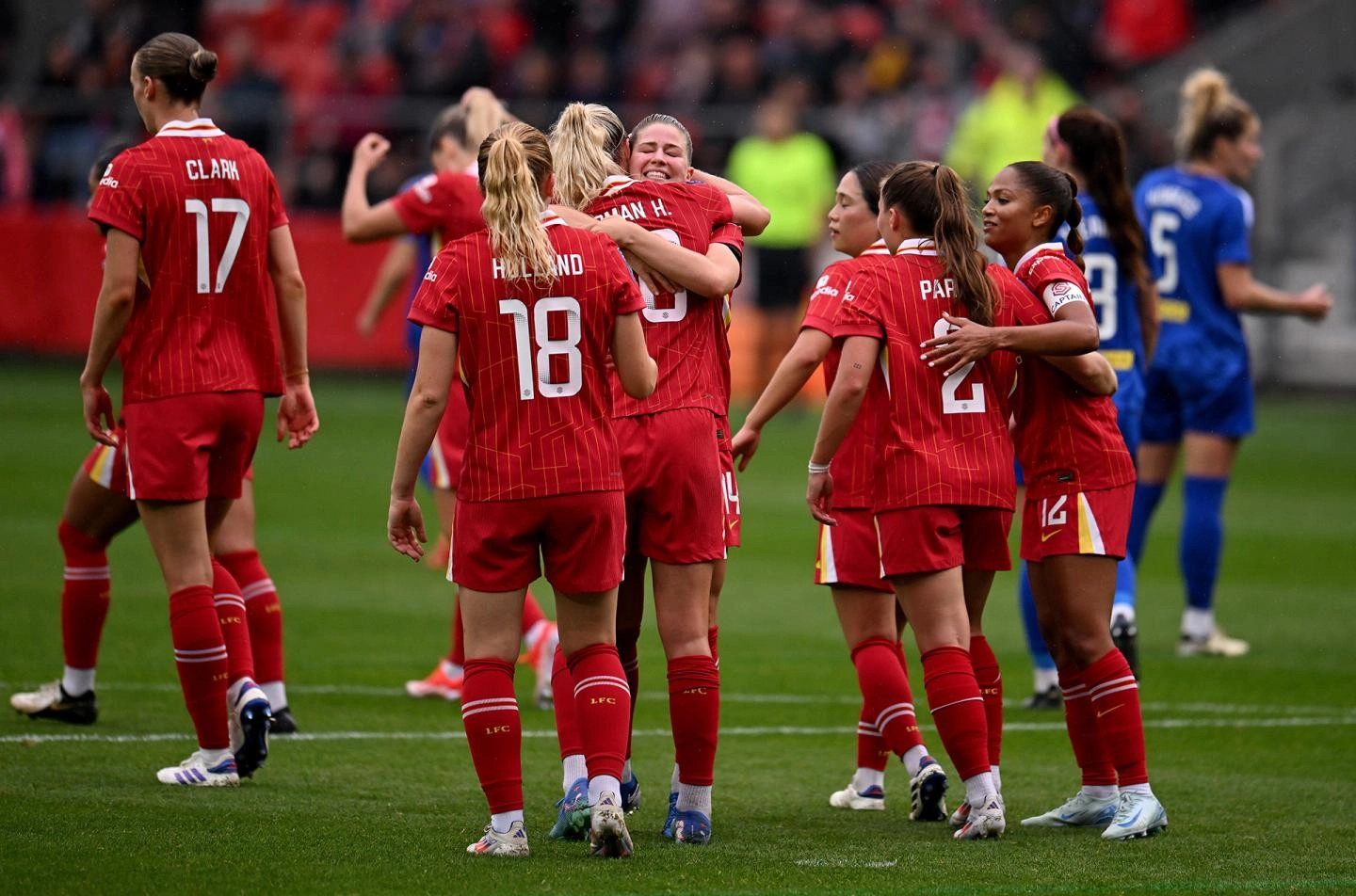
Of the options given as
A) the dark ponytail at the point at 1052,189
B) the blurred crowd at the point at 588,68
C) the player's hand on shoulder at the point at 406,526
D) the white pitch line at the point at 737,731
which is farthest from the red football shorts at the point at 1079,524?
the blurred crowd at the point at 588,68

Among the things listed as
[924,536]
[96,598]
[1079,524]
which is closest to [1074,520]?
[1079,524]

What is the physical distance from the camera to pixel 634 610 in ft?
20.6

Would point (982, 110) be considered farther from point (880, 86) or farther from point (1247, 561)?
point (1247, 561)

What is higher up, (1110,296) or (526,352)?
(1110,296)

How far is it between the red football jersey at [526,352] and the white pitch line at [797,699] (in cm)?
328

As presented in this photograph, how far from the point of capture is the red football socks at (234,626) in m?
6.80

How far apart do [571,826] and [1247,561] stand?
8211 millimetres

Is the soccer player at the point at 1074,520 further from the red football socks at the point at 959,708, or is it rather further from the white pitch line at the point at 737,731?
the white pitch line at the point at 737,731

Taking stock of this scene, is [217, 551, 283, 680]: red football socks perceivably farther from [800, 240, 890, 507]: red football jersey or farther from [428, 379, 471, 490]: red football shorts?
[800, 240, 890, 507]: red football jersey

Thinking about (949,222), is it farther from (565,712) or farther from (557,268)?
(565,712)

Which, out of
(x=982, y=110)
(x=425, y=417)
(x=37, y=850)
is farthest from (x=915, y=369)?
(x=982, y=110)

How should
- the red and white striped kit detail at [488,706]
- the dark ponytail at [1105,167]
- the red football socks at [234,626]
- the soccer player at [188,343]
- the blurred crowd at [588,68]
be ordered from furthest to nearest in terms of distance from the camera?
the blurred crowd at [588,68]
the dark ponytail at [1105,167]
the red football socks at [234,626]
the soccer player at [188,343]
the red and white striped kit detail at [488,706]

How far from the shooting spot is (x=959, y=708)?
5938 millimetres

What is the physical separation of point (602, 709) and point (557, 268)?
1.26 metres
